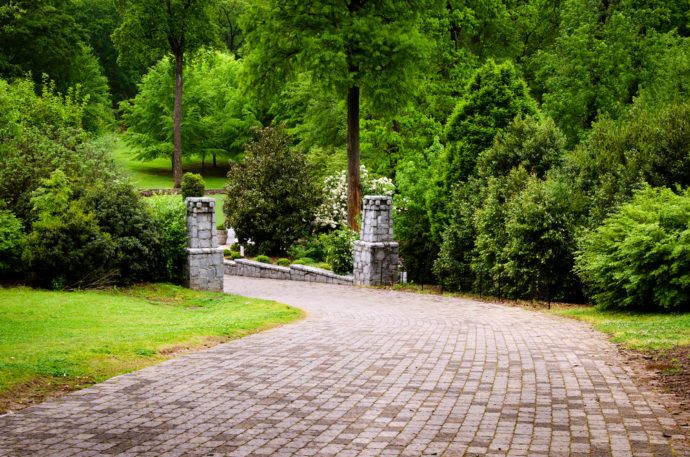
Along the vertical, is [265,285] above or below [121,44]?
below

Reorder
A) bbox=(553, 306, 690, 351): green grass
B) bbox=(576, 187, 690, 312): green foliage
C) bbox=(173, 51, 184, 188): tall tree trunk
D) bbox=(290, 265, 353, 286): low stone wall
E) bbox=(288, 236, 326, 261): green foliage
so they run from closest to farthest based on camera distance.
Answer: bbox=(553, 306, 690, 351): green grass, bbox=(576, 187, 690, 312): green foliage, bbox=(290, 265, 353, 286): low stone wall, bbox=(288, 236, 326, 261): green foliage, bbox=(173, 51, 184, 188): tall tree trunk

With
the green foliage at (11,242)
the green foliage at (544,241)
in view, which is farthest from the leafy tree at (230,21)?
the green foliage at (544,241)

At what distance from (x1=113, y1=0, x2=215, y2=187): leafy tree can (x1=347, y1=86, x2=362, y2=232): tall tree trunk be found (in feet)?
65.3

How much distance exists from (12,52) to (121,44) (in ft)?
22.0

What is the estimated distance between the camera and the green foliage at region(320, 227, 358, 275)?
87.0 ft

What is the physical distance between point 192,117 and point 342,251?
1298 inches

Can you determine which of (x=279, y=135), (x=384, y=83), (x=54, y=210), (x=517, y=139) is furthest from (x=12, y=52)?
(x=517, y=139)

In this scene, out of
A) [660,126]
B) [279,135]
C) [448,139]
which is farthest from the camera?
[279,135]

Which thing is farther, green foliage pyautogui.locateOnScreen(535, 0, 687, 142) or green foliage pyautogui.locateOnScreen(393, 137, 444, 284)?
green foliage pyautogui.locateOnScreen(535, 0, 687, 142)

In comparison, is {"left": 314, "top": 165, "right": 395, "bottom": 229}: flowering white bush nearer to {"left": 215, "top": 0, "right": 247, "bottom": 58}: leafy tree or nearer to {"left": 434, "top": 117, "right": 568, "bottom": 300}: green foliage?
{"left": 434, "top": 117, "right": 568, "bottom": 300}: green foliage

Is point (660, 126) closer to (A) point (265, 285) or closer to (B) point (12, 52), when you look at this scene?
(A) point (265, 285)

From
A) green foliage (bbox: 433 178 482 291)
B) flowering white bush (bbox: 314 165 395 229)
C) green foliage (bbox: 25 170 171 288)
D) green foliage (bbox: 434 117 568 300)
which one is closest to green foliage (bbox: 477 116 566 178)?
green foliage (bbox: 434 117 568 300)

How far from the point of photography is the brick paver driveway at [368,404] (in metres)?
6.37

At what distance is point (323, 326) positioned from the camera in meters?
13.9
